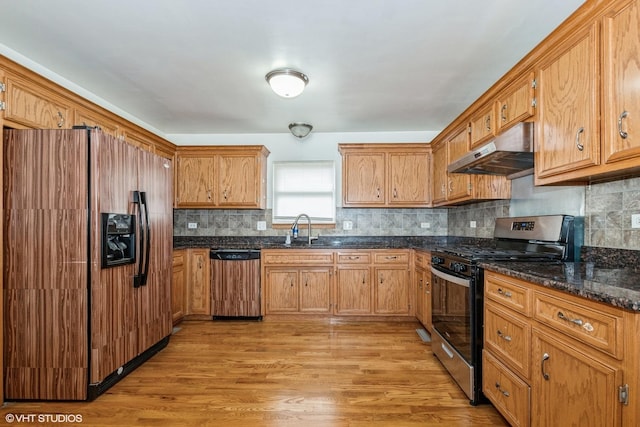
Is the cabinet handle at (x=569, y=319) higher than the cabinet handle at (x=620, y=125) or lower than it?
lower

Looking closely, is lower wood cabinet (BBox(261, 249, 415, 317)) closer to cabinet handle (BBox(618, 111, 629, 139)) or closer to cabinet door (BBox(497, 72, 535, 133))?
cabinet door (BBox(497, 72, 535, 133))

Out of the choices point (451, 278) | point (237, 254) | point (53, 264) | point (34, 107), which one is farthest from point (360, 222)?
point (34, 107)

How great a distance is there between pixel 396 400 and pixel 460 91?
8.72 ft

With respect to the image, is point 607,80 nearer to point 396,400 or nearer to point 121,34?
point 396,400

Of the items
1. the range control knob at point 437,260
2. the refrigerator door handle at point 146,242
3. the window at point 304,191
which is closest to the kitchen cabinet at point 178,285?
the refrigerator door handle at point 146,242

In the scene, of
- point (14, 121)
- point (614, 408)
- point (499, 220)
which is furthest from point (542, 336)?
point (14, 121)

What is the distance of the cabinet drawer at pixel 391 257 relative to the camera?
12.5 feet

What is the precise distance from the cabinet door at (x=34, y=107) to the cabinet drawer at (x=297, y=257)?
88.2 inches

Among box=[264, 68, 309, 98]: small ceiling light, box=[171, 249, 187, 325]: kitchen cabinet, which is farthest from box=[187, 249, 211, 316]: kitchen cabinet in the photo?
box=[264, 68, 309, 98]: small ceiling light

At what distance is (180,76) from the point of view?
2.75 meters

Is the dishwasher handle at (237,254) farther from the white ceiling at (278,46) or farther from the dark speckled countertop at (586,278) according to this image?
the dark speckled countertop at (586,278)

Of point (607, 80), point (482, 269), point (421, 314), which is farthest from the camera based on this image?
point (421, 314)

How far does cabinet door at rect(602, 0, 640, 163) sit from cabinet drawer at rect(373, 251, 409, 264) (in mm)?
2456

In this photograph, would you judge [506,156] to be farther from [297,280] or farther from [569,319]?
[297,280]
